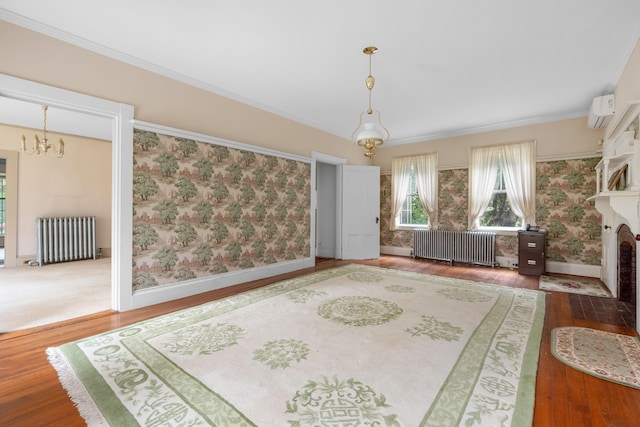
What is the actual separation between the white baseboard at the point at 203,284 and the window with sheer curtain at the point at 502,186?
4137 mm

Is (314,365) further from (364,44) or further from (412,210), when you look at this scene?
(412,210)

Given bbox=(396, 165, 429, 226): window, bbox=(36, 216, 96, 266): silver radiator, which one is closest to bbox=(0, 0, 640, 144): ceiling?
bbox=(36, 216, 96, 266): silver radiator

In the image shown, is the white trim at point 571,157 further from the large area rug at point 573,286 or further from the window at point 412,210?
the window at point 412,210

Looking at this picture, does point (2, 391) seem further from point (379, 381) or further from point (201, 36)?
point (201, 36)

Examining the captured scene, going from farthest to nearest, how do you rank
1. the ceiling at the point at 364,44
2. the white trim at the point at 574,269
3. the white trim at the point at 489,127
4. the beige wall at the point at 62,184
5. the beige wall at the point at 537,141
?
the beige wall at the point at 62,184 → the white trim at the point at 489,127 → the beige wall at the point at 537,141 → the white trim at the point at 574,269 → the ceiling at the point at 364,44

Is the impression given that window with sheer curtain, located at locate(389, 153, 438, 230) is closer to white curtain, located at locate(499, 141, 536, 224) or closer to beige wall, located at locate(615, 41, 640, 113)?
white curtain, located at locate(499, 141, 536, 224)

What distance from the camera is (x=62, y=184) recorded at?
20.4 feet

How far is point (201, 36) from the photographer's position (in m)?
2.92

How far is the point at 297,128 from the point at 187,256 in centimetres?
312

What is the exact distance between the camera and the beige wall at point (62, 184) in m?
5.73

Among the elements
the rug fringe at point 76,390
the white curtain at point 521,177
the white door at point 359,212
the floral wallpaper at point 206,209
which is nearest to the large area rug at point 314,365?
the rug fringe at point 76,390

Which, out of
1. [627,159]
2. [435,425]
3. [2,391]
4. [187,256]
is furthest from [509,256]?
[2,391]

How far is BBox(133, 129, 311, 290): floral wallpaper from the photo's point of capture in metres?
3.43

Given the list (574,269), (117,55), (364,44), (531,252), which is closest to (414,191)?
(531,252)
